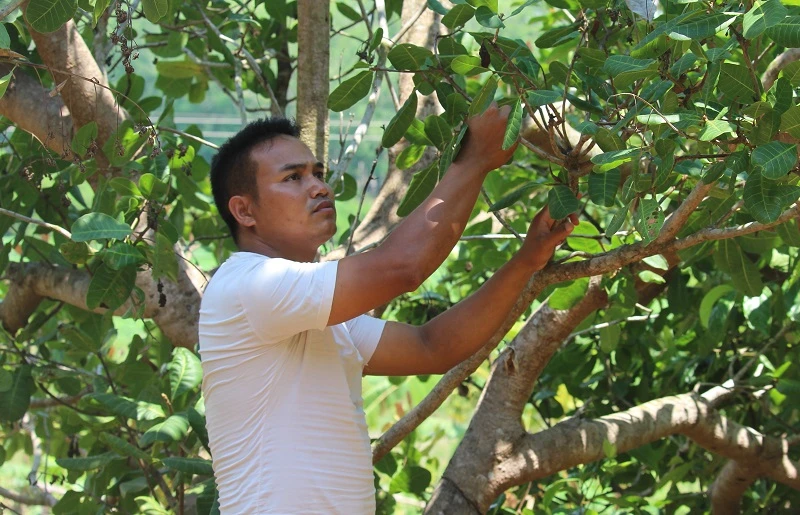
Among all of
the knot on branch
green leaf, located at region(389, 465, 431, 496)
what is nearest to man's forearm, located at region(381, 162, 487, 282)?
green leaf, located at region(389, 465, 431, 496)

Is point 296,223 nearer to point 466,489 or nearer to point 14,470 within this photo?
point 466,489

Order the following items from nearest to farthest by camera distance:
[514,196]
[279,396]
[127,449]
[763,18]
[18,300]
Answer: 1. [763,18]
2. [279,396]
3. [514,196]
4. [127,449]
5. [18,300]

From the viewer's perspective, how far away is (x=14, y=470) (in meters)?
7.30

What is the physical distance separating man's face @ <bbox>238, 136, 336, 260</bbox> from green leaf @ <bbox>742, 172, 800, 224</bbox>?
769 millimetres

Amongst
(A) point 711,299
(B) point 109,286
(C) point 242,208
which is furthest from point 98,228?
(A) point 711,299

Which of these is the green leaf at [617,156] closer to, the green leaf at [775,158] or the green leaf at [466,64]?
the green leaf at [775,158]

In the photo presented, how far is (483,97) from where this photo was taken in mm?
1680

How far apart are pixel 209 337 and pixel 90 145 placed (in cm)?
67

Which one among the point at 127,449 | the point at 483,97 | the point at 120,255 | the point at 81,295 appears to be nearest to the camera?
the point at 483,97

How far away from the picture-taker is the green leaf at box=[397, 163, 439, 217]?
6.88 feet

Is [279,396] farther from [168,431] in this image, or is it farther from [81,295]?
[81,295]

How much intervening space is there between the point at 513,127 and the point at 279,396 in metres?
0.61

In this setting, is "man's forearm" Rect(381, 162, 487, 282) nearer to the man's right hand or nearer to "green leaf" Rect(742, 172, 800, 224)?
the man's right hand

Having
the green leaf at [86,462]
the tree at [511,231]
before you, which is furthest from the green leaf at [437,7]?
the green leaf at [86,462]
